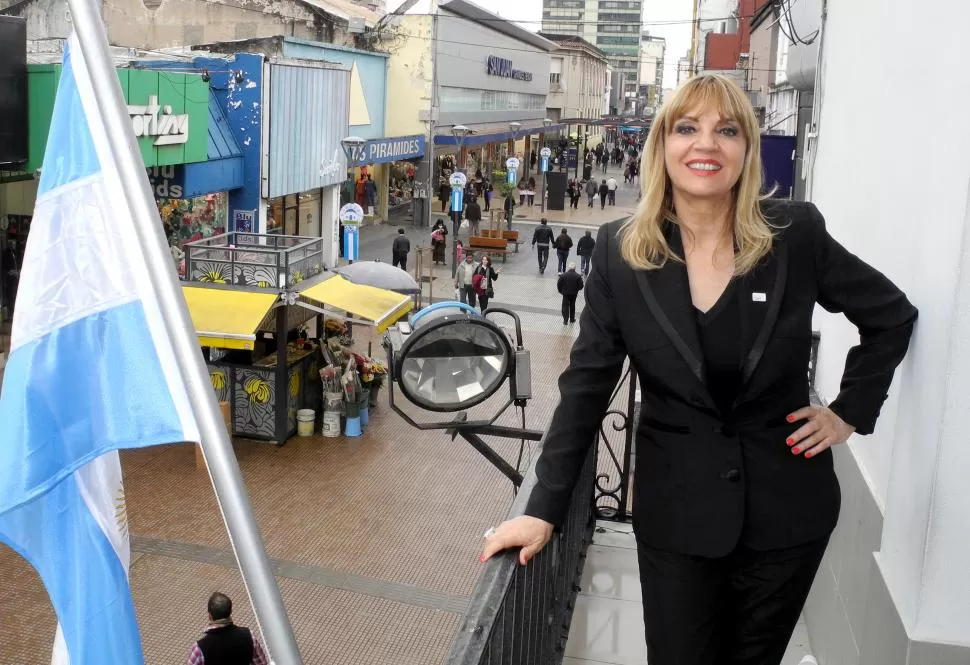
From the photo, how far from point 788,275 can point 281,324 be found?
11633 millimetres

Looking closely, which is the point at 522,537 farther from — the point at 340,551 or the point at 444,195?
the point at 444,195

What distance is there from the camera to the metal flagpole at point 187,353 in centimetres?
254

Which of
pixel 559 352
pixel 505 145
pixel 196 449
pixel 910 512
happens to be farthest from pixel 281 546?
pixel 505 145

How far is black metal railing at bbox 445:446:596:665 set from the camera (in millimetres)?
2242

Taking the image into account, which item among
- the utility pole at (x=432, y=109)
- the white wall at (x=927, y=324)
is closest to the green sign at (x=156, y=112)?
the white wall at (x=927, y=324)

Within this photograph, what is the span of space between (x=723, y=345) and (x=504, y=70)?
4914cm

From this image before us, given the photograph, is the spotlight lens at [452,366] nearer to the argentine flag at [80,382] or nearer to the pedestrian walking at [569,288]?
the argentine flag at [80,382]

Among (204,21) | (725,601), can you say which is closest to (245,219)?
(204,21)

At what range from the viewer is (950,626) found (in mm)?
3078

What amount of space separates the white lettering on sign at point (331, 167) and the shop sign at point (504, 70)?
2113 centimetres

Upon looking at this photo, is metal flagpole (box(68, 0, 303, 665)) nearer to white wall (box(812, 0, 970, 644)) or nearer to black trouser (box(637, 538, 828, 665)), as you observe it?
black trouser (box(637, 538, 828, 665))

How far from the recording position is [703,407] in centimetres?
249

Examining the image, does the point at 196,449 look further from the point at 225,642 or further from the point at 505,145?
the point at 505,145

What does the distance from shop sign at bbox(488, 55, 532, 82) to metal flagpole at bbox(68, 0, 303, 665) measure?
44.6 m
